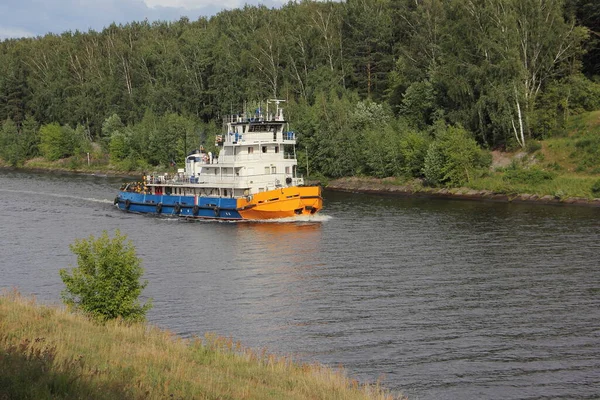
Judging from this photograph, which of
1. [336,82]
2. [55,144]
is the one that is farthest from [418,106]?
[55,144]

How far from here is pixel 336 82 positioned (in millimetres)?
98688

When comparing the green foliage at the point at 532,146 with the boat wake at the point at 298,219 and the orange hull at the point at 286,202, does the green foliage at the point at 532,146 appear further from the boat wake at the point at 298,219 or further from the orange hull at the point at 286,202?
the orange hull at the point at 286,202

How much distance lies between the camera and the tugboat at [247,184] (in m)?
57.7

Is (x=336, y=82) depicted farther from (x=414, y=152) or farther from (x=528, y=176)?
(x=528, y=176)

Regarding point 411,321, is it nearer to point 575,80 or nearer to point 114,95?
point 575,80

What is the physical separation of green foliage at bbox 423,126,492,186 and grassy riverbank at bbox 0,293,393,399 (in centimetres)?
5098

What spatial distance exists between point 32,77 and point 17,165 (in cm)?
2805

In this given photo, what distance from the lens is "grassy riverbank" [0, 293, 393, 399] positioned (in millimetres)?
13953

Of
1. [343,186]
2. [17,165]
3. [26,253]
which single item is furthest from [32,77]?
[26,253]

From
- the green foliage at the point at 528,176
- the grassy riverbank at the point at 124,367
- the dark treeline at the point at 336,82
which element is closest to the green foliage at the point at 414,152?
the dark treeline at the point at 336,82

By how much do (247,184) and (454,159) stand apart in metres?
22.4

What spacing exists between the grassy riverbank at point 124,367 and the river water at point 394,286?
454cm

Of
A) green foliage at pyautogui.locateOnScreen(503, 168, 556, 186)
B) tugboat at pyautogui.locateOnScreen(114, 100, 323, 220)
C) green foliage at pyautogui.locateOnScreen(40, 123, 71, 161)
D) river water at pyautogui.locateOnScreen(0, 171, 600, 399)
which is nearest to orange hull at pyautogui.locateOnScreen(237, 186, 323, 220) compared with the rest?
tugboat at pyautogui.locateOnScreen(114, 100, 323, 220)

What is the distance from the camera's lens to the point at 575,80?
7150 cm
